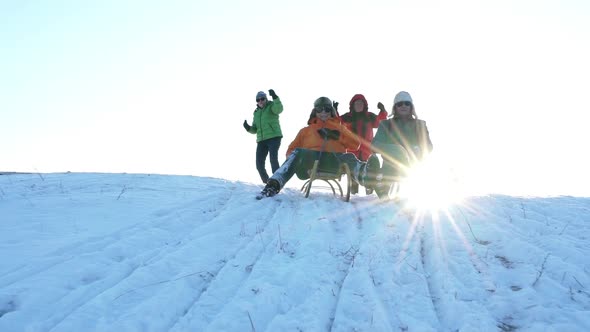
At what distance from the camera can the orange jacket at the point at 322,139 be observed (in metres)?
7.48

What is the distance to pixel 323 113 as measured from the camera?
7.69m

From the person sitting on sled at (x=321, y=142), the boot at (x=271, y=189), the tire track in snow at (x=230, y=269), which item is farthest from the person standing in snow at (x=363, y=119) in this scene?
the tire track in snow at (x=230, y=269)

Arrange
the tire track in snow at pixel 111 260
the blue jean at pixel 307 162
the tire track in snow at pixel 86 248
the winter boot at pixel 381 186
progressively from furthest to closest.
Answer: the blue jean at pixel 307 162, the winter boot at pixel 381 186, the tire track in snow at pixel 86 248, the tire track in snow at pixel 111 260

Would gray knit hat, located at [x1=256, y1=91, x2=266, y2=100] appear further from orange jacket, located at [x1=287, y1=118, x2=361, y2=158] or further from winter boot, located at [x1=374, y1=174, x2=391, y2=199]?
winter boot, located at [x1=374, y1=174, x2=391, y2=199]

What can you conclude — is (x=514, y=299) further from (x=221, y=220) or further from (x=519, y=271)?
(x=221, y=220)

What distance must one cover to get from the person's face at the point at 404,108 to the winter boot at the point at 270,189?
2.45 m

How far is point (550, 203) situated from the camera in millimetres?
6262

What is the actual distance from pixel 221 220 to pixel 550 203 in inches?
186

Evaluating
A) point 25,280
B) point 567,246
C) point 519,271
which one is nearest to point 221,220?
point 25,280

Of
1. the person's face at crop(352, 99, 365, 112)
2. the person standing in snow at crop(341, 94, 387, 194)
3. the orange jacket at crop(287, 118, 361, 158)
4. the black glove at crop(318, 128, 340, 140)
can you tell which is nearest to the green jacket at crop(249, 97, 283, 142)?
the person standing in snow at crop(341, 94, 387, 194)

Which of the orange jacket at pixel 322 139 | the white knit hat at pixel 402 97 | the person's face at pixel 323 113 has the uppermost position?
the white knit hat at pixel 402 97

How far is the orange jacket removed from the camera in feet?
24.5

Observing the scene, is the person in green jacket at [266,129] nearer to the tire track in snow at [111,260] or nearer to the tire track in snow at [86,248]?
the tire track in snow at [111,260]

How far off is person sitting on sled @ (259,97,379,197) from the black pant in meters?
1.86
